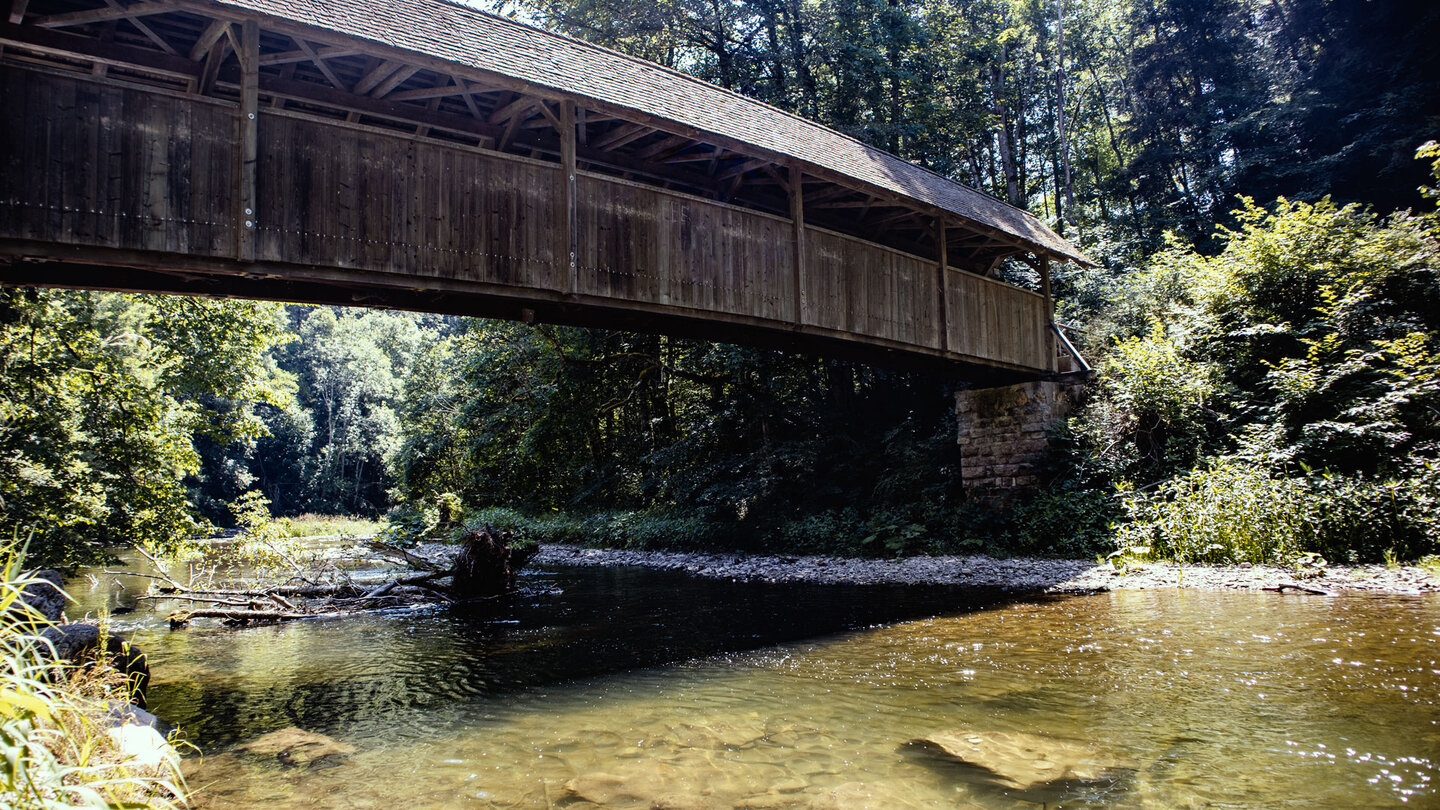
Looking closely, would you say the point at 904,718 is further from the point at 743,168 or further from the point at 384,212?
the point at 743,168

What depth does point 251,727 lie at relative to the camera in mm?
4609

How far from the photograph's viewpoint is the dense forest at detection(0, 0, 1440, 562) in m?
9.34

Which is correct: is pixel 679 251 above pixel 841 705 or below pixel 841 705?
above

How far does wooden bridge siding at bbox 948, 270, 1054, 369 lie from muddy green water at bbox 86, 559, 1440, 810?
5274mm

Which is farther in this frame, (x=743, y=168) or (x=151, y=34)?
(x=743, y=168)

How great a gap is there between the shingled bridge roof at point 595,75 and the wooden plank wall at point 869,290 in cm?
95

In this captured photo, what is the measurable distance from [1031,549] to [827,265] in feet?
17.4

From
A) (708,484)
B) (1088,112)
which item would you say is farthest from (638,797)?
(1088,112)

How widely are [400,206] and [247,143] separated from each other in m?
1.24

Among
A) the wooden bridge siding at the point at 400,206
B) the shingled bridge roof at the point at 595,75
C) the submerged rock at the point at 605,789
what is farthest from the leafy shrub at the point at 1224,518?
the submerged rock at the point at 605,789

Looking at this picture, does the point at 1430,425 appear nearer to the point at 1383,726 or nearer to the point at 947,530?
the point at 947,530

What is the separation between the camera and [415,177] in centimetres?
702

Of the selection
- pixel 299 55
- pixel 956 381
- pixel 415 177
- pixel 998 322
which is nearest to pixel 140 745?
pixel 415 177

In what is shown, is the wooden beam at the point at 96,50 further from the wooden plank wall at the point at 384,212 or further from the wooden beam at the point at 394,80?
the wooden beam at the point at 394,80
